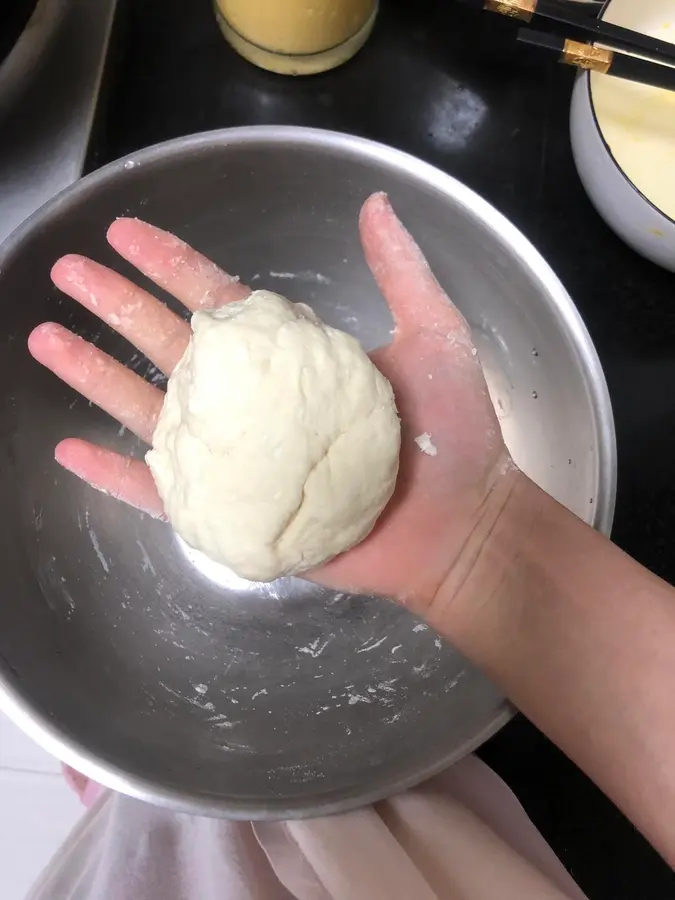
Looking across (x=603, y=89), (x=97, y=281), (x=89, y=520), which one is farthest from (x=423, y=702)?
(x=603, y=89)

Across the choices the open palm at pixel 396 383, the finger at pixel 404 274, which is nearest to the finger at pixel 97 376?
the open palm at pixel 396 383

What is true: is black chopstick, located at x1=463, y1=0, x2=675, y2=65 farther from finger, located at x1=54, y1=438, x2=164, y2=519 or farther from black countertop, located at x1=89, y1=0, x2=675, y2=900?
finger, located at x1=54, y1=438, x2=164, y2=519

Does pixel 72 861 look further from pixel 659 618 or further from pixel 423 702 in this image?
pixel 659 618

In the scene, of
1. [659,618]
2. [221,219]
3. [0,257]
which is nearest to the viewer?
[659,618]

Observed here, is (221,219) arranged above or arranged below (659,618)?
above

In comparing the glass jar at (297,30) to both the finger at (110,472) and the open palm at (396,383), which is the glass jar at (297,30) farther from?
the finger at (110,472)

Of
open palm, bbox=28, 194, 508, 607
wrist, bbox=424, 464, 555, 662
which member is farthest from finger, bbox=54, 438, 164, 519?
wrist, bbox=424, 464, 555, 662
